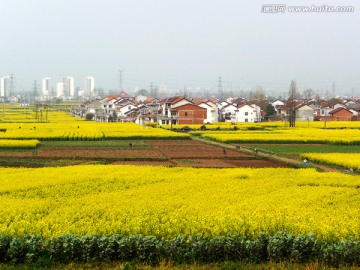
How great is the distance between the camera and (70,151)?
121ft

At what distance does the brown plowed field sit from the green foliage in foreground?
18588mm

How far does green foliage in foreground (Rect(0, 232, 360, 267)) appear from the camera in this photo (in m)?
11.0

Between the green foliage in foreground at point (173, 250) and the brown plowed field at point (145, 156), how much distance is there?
18588 millimetres

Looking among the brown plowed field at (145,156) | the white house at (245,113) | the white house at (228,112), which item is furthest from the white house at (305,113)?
the brown plowed field at (145,156)

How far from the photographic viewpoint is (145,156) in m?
34.5

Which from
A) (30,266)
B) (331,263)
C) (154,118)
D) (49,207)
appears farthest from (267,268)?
(154,118)

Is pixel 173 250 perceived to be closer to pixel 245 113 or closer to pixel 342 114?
pixel 245 113

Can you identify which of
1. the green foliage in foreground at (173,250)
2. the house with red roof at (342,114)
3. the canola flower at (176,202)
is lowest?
the green foliage in foreground at (173,250)

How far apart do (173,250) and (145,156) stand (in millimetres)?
23612

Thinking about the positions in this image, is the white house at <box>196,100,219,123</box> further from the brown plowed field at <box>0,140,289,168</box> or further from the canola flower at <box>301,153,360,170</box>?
the canola flower at <box>301,153,360,170</box>

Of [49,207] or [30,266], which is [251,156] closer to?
[49,207]

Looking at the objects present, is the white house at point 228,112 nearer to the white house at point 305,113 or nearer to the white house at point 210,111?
the white house at point 210,111

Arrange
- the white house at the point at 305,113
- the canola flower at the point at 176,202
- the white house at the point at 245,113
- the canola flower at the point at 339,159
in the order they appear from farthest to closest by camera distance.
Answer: the white house at the point at 305,113, the white house at the point at 245,113, the canola flower at the point at 339,159, the canola flower at the point at 176,202

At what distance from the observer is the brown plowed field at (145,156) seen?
104 feet
